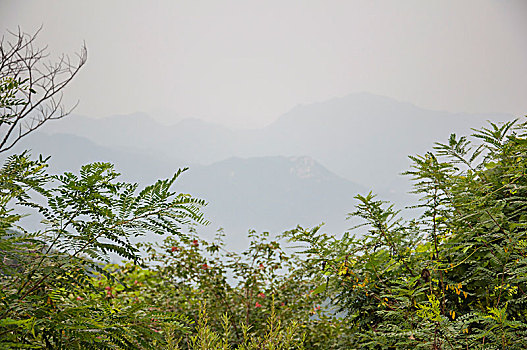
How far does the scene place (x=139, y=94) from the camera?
1791 centimetres

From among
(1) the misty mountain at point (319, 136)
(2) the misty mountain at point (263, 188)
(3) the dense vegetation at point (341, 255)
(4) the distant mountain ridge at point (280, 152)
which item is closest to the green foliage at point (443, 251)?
(3) the dense vegetation at point (341, 255)

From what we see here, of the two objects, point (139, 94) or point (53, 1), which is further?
point (139, 94)

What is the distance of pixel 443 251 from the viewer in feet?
3.81

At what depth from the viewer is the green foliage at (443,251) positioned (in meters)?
1.02

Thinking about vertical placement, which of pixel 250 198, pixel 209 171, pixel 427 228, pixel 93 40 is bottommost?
pixel 427 228

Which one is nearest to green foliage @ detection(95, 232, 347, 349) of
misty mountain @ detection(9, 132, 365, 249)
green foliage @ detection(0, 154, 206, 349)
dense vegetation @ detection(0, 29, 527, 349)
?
dense vegetation @ detection(0, 29, 527, 349)

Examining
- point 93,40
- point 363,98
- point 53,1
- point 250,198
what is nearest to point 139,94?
point 93,40

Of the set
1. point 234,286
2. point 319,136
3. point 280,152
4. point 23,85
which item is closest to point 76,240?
Result: point 23,85

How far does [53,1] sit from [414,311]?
14.1 meters

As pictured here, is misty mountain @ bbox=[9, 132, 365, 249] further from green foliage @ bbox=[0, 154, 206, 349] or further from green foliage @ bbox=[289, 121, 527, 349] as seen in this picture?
green foliage @ bbox=[0, 154, 206, 349]

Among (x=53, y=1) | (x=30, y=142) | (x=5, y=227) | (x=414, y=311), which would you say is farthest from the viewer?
(x=30, y=142)

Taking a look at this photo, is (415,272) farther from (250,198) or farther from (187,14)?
(250,198)

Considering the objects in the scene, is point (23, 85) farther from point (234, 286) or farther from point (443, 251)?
point (234, 286)

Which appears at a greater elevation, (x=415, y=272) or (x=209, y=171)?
(x=209, y=171)
